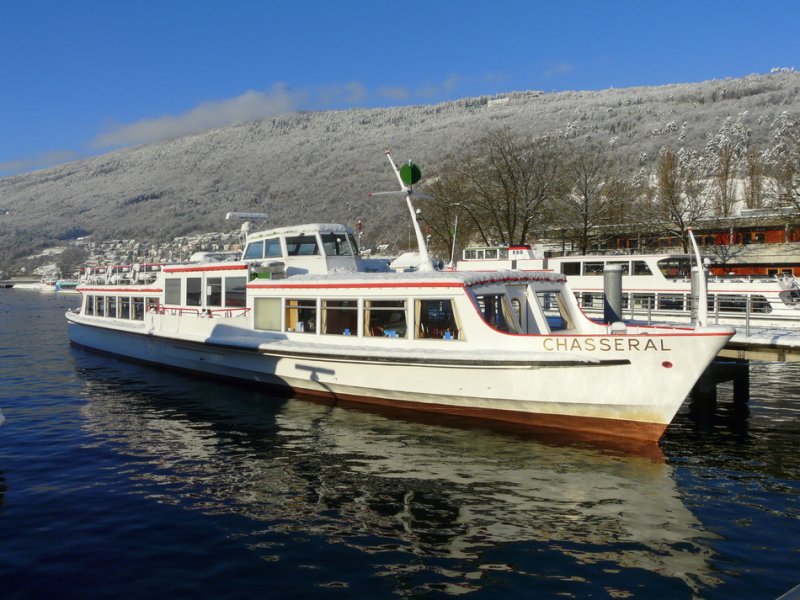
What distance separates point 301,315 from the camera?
60.0ft

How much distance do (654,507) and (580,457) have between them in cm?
261

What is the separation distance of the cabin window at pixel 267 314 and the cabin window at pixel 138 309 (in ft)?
28.0

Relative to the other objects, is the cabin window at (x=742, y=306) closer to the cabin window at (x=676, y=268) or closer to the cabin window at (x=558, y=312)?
the cabin window at (x=676, y=268)

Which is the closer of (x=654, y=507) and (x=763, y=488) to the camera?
(x=654, y=507)

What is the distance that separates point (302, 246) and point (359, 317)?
579 centimetres

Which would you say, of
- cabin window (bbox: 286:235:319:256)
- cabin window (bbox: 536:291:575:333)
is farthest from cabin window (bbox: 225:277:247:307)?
cabin window (bbox: 536:291:575:333)

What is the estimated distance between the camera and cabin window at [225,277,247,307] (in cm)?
2080

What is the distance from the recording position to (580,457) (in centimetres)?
1254

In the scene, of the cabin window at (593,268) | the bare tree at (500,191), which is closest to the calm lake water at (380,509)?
the cabin window at (593,268)

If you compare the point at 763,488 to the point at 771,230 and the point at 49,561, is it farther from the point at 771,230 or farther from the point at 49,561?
the point at 771,230

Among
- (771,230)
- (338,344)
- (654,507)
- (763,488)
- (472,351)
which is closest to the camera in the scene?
(654,507)

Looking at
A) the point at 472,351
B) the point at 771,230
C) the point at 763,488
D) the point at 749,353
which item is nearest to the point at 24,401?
the point at 472,351

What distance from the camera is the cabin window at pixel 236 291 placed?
819 inches

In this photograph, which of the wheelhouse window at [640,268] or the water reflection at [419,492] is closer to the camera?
the water reflection at [419,492]
